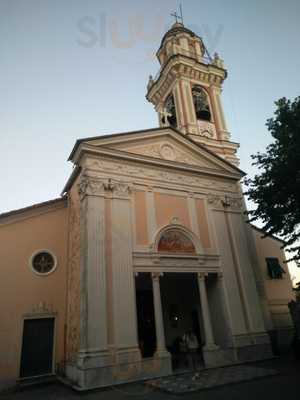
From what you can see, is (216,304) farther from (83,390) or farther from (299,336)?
(83,390)

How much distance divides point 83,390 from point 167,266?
5609 millimetres

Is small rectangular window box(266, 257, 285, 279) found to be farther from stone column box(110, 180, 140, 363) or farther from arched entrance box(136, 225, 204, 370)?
stone column box(110, 180, 140, 363)

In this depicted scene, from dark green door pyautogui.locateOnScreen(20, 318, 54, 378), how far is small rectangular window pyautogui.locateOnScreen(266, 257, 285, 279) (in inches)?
491

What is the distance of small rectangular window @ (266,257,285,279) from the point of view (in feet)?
57.9

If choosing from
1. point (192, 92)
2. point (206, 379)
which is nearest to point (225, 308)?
point (206, 379)

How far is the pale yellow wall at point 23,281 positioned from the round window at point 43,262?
0.61ft

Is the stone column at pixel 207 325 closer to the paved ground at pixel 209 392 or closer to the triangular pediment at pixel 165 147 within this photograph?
the paved ground at pixel 209 392

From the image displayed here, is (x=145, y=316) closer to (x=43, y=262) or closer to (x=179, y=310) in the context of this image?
(x=179, y=310)

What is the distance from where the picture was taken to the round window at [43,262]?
13.1 metres

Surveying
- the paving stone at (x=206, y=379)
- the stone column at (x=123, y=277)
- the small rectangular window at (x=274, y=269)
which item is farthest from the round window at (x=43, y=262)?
the small rectangular window at (x=274, y=269)

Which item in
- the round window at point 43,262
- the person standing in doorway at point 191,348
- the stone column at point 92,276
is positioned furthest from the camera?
the round window at point 43,262

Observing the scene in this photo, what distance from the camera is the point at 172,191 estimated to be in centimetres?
1500

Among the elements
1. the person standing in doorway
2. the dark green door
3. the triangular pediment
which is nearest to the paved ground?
the dark green door

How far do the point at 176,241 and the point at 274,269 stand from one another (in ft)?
25.1
